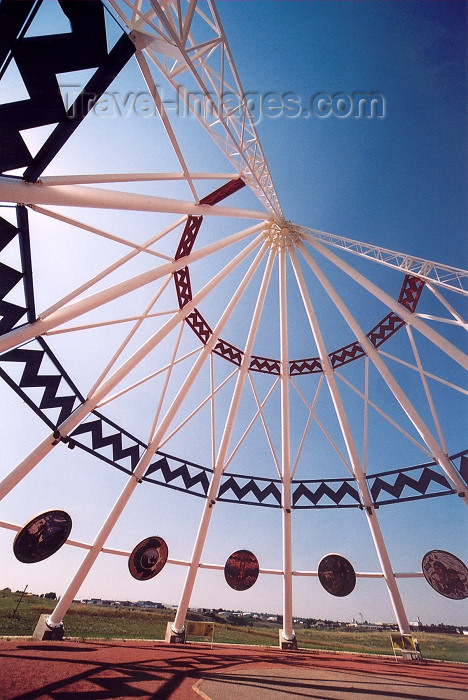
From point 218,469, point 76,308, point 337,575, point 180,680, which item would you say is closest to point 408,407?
point 337,575

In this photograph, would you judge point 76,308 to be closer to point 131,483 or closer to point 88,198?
point 88,198

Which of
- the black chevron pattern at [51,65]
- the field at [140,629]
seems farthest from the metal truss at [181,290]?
the field at [140,629]

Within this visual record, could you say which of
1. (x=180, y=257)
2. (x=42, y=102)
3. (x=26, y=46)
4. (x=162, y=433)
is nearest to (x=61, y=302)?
(x=180, y=257)

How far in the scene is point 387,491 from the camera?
→ 71.1 ft

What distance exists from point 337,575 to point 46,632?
16.3 m

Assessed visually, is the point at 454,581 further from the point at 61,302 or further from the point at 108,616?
the point at 108,616

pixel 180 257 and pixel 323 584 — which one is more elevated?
pixel 180 257

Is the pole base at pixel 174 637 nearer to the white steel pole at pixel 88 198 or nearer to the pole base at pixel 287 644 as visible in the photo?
the pole base at pixel 287 644

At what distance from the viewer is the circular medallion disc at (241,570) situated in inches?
864

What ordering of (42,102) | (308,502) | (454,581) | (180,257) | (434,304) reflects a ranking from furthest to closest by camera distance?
(308,502) → (434,304) → (454,581) → (180,257) → (42,102)

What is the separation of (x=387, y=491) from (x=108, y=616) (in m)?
38.6

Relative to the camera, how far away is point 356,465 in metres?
21.9

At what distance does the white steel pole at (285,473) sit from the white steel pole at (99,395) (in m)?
3.76

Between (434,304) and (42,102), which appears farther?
(434,304)
